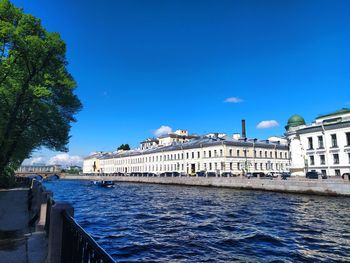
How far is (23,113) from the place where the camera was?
2386cm

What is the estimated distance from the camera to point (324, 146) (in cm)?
4253

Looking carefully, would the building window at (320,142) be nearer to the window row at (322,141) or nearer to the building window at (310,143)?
the window row at (322,141)

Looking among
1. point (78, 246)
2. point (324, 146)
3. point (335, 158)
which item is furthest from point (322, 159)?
point (78, 246)

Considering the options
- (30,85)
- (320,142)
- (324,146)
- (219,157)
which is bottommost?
(219,157)

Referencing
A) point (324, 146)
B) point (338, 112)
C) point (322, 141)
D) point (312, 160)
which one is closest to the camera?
point (324, 146)

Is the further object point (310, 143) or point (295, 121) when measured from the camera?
point (295, 121)

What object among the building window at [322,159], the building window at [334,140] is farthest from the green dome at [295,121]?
the building window at [334,140]

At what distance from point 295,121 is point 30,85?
52.5 m

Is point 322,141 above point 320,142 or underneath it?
above

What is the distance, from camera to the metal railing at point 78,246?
106 inches

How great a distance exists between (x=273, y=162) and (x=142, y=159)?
41.6m

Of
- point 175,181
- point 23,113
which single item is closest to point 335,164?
point 175,181

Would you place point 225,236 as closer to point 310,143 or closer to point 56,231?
point 56,231

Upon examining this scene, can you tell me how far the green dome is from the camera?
192ft
